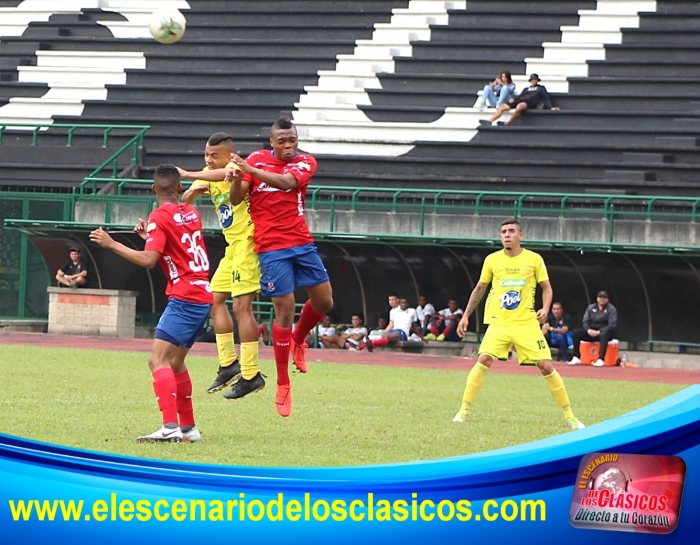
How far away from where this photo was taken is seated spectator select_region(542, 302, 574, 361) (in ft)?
74.0

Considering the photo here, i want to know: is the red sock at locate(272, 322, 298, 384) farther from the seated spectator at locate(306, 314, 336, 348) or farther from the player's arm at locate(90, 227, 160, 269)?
the seated spectator at locate(306, 314, 336, 348)

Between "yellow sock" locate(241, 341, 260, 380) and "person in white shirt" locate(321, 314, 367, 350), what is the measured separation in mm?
13478

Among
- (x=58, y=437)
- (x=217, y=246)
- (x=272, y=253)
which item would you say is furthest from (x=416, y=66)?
(x=58, y=437)

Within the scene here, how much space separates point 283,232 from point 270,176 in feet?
2.41

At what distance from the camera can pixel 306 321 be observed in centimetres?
1092

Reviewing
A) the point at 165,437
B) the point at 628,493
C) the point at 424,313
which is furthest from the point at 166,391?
the point at 424,313

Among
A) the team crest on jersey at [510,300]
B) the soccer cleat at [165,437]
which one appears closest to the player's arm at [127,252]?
the soccer cleat at [165,437]

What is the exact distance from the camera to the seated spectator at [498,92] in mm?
28359

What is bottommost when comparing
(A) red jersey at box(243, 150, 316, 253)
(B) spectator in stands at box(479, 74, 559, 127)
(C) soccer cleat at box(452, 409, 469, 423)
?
(C) soccer cleat at box(452, 409, 469, 423)

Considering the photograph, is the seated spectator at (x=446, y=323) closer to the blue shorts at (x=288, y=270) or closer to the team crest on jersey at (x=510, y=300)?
the team crest on jersey at (x=510, y=300)

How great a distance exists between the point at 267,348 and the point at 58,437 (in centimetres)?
1440

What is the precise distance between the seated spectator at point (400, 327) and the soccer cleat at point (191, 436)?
49.4ft

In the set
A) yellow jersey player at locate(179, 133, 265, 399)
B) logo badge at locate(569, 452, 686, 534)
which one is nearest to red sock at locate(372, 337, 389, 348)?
yellow jersey player at locate(179, 133, 265, 399)

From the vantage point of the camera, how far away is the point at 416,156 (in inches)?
1131
